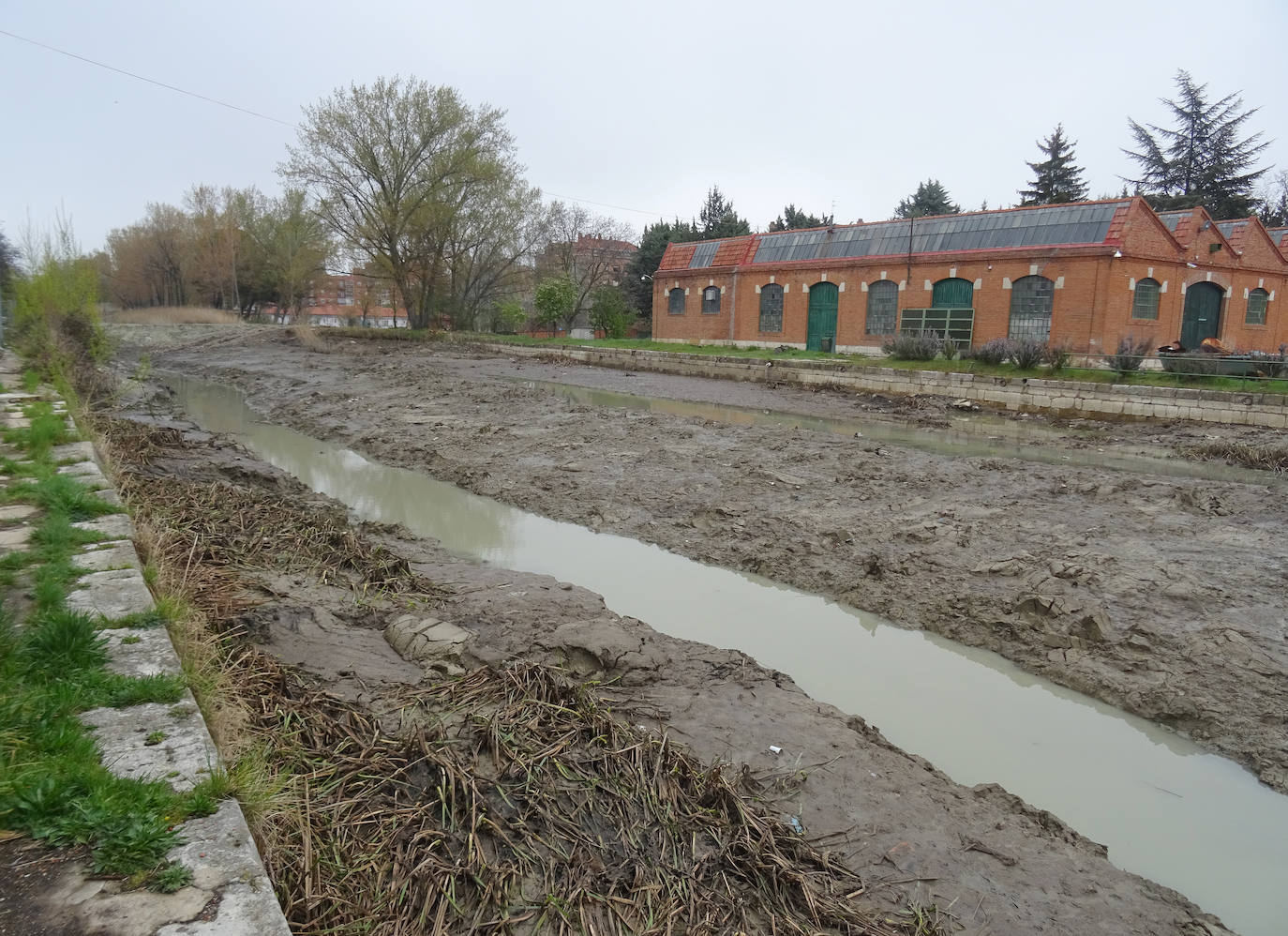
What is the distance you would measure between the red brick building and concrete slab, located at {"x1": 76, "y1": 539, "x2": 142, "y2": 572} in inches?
1028

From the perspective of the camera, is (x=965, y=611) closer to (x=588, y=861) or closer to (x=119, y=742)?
(x=588, y=861)

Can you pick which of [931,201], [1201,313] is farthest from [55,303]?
[931,201]

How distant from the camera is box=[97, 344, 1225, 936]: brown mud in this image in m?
3.29

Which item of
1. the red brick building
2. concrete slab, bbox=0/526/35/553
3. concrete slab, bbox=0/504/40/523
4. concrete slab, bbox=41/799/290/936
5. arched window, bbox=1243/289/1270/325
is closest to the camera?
concrete slab, bbox=41/799/290/936

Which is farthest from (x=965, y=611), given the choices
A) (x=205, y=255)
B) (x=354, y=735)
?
(x=205, y=255)

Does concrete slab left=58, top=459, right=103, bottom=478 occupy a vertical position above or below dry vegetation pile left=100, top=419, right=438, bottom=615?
above

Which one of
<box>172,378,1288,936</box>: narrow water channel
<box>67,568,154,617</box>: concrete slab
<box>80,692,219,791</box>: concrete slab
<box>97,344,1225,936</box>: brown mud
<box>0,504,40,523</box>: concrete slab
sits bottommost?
<box>172,378,1288,936</box>: narrow water channel

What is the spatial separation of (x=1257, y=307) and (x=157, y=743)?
115 feet

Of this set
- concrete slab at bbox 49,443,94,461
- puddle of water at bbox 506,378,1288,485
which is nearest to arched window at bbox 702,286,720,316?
puddle of water at bbox 506,378,1288,485

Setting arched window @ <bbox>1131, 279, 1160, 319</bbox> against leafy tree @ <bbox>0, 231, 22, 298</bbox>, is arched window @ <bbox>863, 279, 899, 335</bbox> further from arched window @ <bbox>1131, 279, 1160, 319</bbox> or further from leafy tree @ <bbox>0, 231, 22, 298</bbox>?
leafy tree @ <bbox>0, 231, 22, 298</bbox>

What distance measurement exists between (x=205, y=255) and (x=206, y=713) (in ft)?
197

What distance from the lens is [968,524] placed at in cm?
859

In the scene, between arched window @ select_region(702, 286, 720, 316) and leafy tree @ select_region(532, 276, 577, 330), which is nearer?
arched window @ select_region(702, 286, 720, 316)

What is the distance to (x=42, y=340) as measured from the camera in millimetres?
15414
